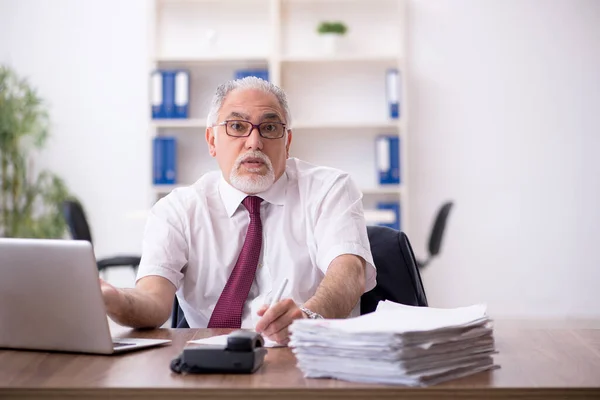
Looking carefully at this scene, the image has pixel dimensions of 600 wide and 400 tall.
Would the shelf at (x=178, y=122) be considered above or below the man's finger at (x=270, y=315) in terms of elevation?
above

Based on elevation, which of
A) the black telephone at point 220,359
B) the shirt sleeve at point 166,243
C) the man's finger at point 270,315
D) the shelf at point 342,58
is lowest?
the black telephone at point 220,359

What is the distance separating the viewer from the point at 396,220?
5.38 m

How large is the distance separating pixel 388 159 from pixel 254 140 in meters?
3.31

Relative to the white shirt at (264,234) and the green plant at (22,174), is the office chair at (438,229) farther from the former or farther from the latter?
the white shirt at (264,234)

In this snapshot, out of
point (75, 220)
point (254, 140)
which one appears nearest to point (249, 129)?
point (254, 140)

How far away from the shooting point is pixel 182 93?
17.6 feet

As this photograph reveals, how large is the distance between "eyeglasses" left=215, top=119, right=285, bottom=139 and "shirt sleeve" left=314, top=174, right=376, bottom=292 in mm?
193

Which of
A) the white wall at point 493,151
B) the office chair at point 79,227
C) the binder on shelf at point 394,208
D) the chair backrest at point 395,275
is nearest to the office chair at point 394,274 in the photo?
the chair backrest at point 395,275

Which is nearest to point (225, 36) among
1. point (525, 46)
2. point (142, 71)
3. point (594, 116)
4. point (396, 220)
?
point (142, 71)

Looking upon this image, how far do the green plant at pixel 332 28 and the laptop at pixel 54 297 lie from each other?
14.1ft

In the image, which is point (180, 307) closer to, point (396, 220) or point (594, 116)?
point (396, 220)

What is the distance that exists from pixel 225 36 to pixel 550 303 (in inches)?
116

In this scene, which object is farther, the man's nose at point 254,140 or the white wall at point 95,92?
the white wall at point 95,92

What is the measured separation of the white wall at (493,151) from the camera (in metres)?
5.70
